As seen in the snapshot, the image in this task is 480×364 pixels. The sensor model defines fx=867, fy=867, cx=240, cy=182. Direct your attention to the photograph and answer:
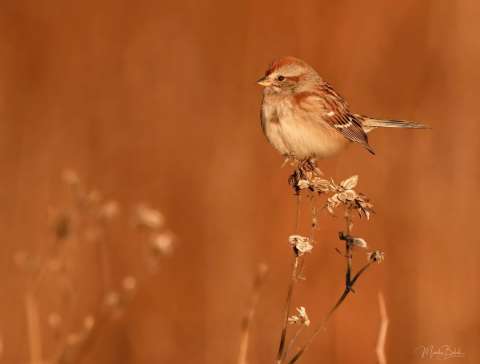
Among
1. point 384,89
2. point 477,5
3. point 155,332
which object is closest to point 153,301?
point 155,332

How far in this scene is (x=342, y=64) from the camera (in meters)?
5.78

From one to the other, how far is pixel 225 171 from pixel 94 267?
3.21 ft

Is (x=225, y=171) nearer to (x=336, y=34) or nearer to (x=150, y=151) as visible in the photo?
(x=150, y=151)

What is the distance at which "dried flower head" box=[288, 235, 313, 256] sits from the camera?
6.59 ft

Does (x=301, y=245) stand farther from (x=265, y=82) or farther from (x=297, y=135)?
(x=265, y=82)

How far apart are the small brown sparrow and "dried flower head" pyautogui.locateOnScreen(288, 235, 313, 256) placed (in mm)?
1380

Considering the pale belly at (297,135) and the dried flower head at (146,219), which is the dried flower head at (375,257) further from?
the pale belly at (297,135)

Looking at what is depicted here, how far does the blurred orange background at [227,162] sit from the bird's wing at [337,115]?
1.11m

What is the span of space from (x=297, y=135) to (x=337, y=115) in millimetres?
462

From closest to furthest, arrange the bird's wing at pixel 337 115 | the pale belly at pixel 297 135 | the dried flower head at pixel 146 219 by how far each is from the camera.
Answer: the dried flower head at pixel 146 219 < the pale belly at pixel 297 135 < the bird's wing at pixel 337 115

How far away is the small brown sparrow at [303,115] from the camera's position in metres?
3.59
